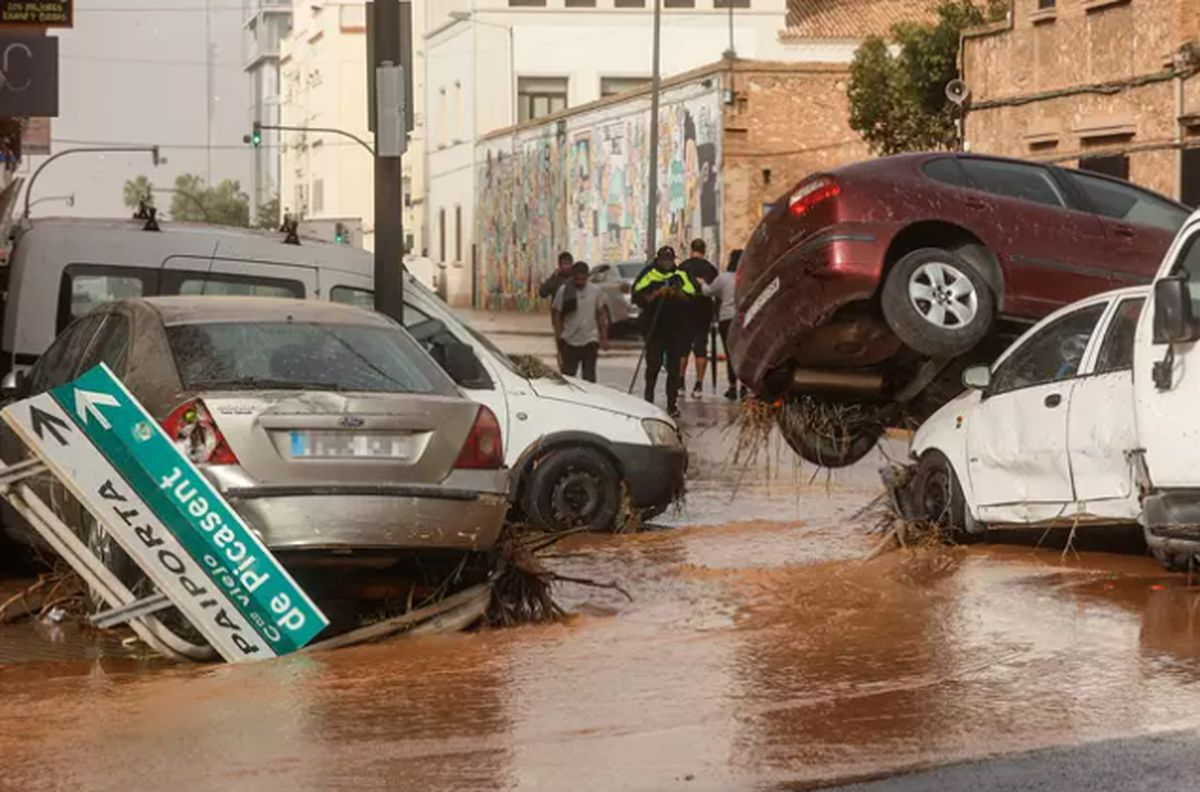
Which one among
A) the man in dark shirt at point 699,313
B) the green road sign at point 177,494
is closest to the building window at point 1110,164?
the man in dark shirt at point 699,313

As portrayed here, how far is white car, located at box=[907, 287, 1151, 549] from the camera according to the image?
40.9ft

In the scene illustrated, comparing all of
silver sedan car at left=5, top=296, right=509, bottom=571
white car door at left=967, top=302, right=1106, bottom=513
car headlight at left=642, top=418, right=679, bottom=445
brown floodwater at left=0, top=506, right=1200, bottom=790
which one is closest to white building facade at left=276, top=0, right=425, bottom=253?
car headlight at left=642, top=418, right=679, bottom=445

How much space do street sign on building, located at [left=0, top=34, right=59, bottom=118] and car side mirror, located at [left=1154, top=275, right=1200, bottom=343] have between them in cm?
2020

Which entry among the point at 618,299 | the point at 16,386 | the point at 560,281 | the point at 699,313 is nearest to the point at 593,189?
the point at 618,299

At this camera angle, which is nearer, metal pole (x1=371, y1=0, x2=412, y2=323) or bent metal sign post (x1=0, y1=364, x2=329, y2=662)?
bent metal sign post (x1=0, y1=364, x2=329, y2=662)

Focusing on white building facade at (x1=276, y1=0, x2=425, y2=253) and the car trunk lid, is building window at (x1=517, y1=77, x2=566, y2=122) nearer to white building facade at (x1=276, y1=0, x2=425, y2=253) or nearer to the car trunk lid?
white building facade at (x1=276, y1=0, x2=425, y2=253)

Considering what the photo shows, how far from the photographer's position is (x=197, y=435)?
993 centimetres

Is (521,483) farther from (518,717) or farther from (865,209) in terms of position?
(518,717)

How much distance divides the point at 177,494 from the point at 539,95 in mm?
70006

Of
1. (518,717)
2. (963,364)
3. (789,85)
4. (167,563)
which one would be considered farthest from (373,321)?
(789,85)

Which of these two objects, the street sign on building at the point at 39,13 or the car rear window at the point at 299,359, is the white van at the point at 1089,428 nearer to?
the car rear window at the point at 299,359

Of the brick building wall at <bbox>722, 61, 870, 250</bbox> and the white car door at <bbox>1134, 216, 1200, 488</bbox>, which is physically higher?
the brick building wall at <bbox>722, 61, 870, 250</bbox>

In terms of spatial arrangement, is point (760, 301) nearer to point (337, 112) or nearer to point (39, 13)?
point (39, 13)

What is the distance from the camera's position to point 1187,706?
8.52 meters
